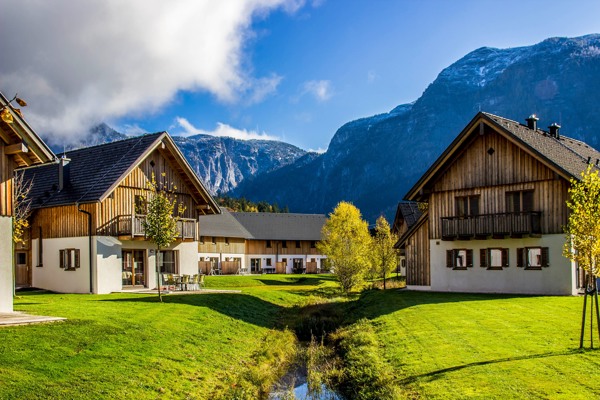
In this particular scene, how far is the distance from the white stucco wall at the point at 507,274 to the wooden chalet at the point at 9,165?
2459 cm

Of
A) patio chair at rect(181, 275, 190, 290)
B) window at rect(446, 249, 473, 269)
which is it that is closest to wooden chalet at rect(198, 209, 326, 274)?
patio chair at rect(181, 275, 190, 290)

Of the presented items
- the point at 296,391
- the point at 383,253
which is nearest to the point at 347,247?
the point at 383,253

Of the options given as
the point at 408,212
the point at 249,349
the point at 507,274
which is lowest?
the point at 249,349

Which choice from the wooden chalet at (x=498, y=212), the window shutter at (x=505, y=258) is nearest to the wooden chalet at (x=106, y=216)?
the wooden chalet at (x=498, y=212)

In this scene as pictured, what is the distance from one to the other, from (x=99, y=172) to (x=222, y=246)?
3911cm

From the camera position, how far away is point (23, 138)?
2061cm

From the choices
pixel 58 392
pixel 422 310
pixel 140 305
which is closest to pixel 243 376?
pixel 58 392

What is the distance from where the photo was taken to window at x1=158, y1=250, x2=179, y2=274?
39.3 metres

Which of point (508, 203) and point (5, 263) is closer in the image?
point (5, 263)

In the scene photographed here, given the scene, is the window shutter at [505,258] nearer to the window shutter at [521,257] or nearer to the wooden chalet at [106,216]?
the window shutter at [521,257]

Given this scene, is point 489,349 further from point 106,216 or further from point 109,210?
point 109,210

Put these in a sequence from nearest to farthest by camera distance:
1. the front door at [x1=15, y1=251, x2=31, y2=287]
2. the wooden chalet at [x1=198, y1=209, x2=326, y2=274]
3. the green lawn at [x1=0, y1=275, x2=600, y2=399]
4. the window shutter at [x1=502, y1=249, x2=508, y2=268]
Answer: the green lawn at [x1=0, y1=275, x2=600, y2=399] < the window shutter at [x1=502, y1=249, x2=508, y2=268] < the front door at [x1=15, y1=251, x2=31, y2=287] < the wooden chalet at [x1=198, y1=209, x2=326, y2=274]

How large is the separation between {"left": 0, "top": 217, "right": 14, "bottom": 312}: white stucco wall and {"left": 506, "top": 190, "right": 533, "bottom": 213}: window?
84.3 feet

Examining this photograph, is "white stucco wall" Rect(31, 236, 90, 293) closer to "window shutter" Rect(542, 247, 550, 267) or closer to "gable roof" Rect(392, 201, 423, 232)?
"window shutter" Rect(542, 247, 550, 267)
